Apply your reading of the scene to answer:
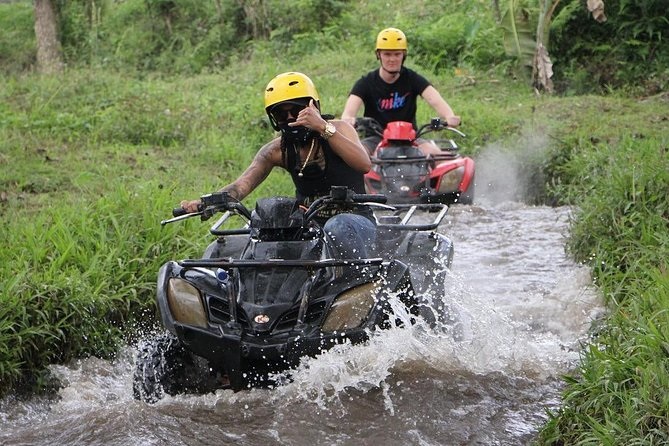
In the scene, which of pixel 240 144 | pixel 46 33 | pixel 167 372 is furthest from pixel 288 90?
pixel 46 33

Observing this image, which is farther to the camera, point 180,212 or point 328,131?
point 328,131

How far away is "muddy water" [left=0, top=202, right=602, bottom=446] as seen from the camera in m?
5.30

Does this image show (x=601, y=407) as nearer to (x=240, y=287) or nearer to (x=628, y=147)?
(x=240, y=287)

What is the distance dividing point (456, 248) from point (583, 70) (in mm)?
7748

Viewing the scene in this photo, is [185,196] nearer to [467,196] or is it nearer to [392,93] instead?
[392,93]

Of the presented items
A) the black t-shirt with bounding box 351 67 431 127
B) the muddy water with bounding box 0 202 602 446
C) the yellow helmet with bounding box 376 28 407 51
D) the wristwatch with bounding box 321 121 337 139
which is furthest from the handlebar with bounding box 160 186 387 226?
the black t-shirt with bounding box 351 67 431 127

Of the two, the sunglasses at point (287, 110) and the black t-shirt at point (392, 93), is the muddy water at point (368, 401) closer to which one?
the sunglasses at point (287, 110)

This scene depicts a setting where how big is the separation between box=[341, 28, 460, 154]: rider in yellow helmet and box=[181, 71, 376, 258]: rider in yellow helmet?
426cm

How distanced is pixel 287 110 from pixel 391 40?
4.89 metres

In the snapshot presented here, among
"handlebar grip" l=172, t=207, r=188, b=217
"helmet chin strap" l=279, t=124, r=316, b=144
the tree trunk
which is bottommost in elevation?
"handlebar grip" l=172, t=207, r=188, b=217

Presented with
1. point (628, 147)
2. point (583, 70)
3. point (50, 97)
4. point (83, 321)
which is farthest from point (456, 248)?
point (583, 70)

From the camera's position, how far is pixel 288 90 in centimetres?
624

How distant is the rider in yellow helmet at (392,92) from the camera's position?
36.1 ft

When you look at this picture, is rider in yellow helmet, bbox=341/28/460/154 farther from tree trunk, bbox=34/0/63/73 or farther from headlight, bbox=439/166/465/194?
tree trunk, bbox=34/0/63/73
